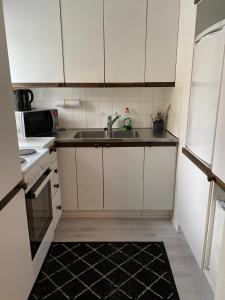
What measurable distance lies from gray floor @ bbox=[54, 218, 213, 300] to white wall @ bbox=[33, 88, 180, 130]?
1097mm

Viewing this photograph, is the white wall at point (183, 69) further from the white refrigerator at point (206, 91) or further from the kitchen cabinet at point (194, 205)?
the white refrigerator at point (206, 91)

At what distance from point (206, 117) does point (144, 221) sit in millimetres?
1371

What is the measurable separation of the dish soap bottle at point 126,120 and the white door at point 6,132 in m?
1.54

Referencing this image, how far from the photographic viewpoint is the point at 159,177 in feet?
7.61

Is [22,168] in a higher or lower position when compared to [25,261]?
higher

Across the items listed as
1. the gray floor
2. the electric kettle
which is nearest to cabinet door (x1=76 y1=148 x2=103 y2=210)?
the gray floor

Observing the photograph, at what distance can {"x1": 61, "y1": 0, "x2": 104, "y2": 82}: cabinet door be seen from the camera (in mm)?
2107

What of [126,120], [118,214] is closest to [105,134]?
[126,120]

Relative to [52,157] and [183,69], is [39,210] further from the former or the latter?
[183,69]

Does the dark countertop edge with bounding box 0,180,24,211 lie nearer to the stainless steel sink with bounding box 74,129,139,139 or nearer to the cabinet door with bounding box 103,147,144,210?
the cabinet door with bounding box 103,147,144,210

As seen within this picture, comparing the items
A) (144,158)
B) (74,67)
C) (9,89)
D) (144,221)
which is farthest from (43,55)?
(144,221)

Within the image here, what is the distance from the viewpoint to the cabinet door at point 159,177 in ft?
7.38

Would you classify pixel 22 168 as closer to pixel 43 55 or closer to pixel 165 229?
pixel 43 55

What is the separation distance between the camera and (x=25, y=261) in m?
1.38
